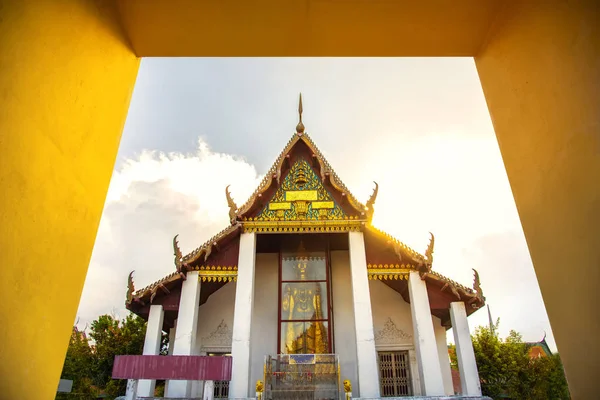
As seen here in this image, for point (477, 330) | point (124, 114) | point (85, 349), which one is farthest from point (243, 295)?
point (477, 330)

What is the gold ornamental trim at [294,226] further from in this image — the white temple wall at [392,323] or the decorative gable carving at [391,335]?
the decorative gable carving at [391,335]

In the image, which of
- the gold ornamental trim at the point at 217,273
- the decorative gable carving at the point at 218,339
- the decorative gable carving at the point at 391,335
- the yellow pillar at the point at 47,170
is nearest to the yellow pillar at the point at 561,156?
the yellow pillar at the point at 47,170

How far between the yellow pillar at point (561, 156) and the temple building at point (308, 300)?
21.7 ft

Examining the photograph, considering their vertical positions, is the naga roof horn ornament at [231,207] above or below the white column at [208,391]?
above

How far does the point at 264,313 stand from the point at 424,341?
13.0 feet

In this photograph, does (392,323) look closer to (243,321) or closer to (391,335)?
(391,335)

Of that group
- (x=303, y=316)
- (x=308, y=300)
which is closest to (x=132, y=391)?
(x=303, y=316)

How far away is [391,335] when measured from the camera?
10.1 metres

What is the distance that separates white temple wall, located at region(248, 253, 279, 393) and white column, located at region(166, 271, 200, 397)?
163cm

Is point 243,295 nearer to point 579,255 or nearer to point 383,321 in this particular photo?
point 383,321

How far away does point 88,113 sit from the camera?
1.91m

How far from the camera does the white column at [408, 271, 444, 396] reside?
7828 millimetres

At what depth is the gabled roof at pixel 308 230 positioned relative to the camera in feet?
29.9

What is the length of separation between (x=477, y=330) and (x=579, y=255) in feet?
56.1
